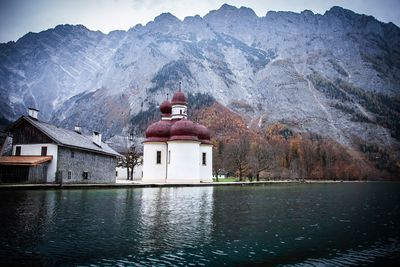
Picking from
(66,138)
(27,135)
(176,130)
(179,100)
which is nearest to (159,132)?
(176,130)

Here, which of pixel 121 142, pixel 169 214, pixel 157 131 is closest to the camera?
pixel 169 214

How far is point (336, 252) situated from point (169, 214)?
33.5 feet

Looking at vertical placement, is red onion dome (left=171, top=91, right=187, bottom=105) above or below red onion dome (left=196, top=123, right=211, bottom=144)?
above

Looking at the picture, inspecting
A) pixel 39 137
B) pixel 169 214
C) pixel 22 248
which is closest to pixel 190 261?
pixel 22 248

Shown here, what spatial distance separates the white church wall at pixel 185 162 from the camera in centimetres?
5919

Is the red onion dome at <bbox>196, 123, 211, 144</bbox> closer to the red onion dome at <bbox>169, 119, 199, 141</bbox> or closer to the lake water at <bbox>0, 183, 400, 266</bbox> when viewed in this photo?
the red onion dome at <bbox>169, 119, 199, 141</bbox>

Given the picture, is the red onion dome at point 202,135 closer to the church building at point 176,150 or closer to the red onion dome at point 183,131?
the church building at point 176,150

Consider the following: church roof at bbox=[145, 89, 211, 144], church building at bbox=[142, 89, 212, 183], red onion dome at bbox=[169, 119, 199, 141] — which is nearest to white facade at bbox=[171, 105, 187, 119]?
church building at bbox=[142, 89, 212, 183]

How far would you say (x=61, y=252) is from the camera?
11.7m

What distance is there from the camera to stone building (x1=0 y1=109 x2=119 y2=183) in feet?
127

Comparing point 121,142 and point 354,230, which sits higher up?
point 121,142

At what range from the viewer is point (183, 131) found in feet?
196

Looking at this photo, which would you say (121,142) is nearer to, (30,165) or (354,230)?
(30,165)

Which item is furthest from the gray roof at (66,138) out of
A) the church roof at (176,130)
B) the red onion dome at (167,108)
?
the red onion dome at (167,108)
